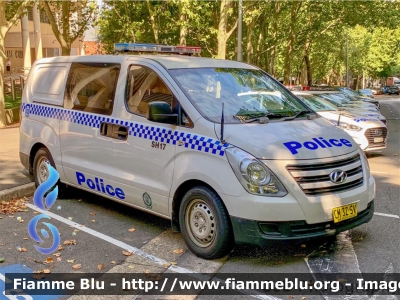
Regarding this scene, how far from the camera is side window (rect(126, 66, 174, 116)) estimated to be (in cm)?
541

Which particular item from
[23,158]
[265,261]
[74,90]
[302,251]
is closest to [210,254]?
[265,261]

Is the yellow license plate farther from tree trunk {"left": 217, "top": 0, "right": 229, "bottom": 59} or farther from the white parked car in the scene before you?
tree trunk {"left": 217, "top": 0, "right": 229, "bottom": 59}

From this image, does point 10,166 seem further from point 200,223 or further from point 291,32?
point 291,32

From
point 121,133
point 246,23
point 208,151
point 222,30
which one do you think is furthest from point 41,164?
point 246,23

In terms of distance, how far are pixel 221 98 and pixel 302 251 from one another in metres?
1.77

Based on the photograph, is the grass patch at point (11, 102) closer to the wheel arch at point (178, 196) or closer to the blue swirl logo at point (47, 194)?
the blue swirl logo at point (47, 194)

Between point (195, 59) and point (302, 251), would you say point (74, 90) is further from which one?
point (302, 251)

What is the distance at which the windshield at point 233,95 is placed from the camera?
5.12m

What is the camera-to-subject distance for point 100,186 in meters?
6.07

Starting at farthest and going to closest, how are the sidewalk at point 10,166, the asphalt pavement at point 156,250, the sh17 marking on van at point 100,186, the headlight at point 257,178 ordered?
1. the sidewalk at point 10,166
2. the sh17 marking on van at point 100,186
3. the asphalt pavement at point 156,250
4. the headlight at point 257,178

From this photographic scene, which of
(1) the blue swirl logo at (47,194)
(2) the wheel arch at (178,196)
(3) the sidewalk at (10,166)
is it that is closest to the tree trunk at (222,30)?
(3) the sidewalk at (10,166)

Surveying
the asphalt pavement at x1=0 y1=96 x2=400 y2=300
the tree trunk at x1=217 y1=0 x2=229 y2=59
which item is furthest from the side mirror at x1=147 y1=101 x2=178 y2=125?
the tree trunk at x1=217 y1=0 x2=229 y2=59

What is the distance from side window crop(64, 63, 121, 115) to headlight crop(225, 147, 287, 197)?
2.11 m

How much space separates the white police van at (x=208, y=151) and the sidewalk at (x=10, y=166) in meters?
1.30
